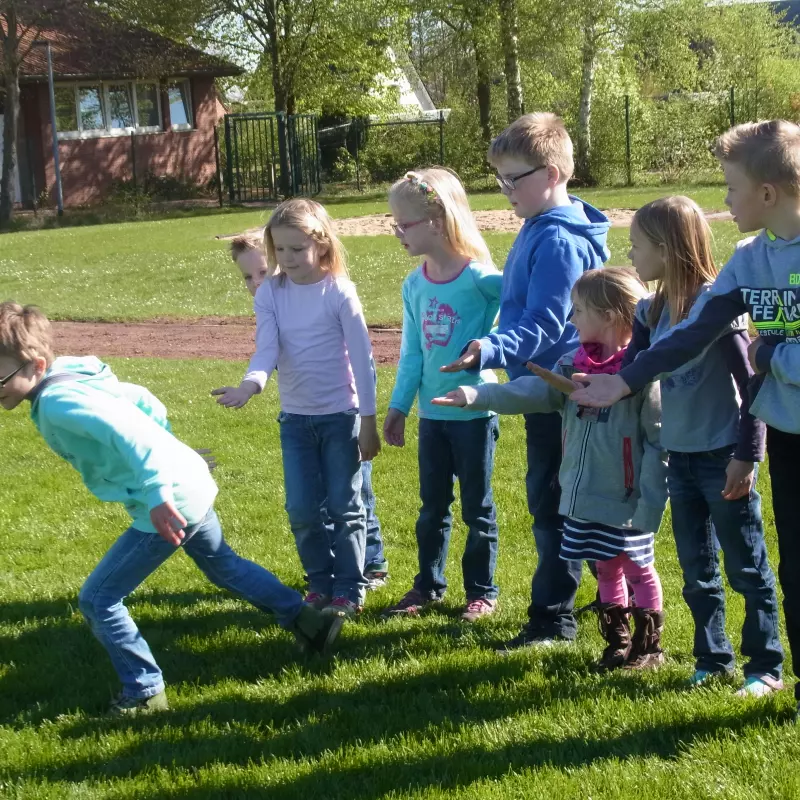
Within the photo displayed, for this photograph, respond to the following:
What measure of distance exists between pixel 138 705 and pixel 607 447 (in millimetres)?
1936

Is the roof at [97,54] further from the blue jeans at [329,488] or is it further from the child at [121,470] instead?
the child at [121,470]

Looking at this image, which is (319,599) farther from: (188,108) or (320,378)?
(188,108)

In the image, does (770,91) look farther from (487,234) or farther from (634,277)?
(634,277)

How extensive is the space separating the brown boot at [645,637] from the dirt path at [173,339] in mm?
6514

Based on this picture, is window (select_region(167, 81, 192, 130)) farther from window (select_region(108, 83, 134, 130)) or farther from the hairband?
the hairband

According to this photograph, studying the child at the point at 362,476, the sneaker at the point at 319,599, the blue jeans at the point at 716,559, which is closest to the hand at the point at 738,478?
the blue jeans at the point at 716,559

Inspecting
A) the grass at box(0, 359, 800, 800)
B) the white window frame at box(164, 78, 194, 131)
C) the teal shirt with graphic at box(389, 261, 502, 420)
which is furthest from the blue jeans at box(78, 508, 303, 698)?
the white window frame at box(164, 78, 194, 131)

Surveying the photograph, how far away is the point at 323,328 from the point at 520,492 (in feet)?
7.19

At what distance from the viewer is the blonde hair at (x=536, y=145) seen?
4.06 metres

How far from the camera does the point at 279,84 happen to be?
37781mm

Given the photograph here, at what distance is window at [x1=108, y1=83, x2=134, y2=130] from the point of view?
124 ft

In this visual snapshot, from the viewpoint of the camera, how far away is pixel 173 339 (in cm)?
1270

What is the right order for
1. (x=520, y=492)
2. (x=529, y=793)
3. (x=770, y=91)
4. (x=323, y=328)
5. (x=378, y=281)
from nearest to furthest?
(x=529, y=793)
(x=323, y=328)
(x=520, y=492)
(x=378, y=281)
(x=770, y=91)

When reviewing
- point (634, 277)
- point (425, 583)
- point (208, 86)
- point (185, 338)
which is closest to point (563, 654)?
point (425, 583)
